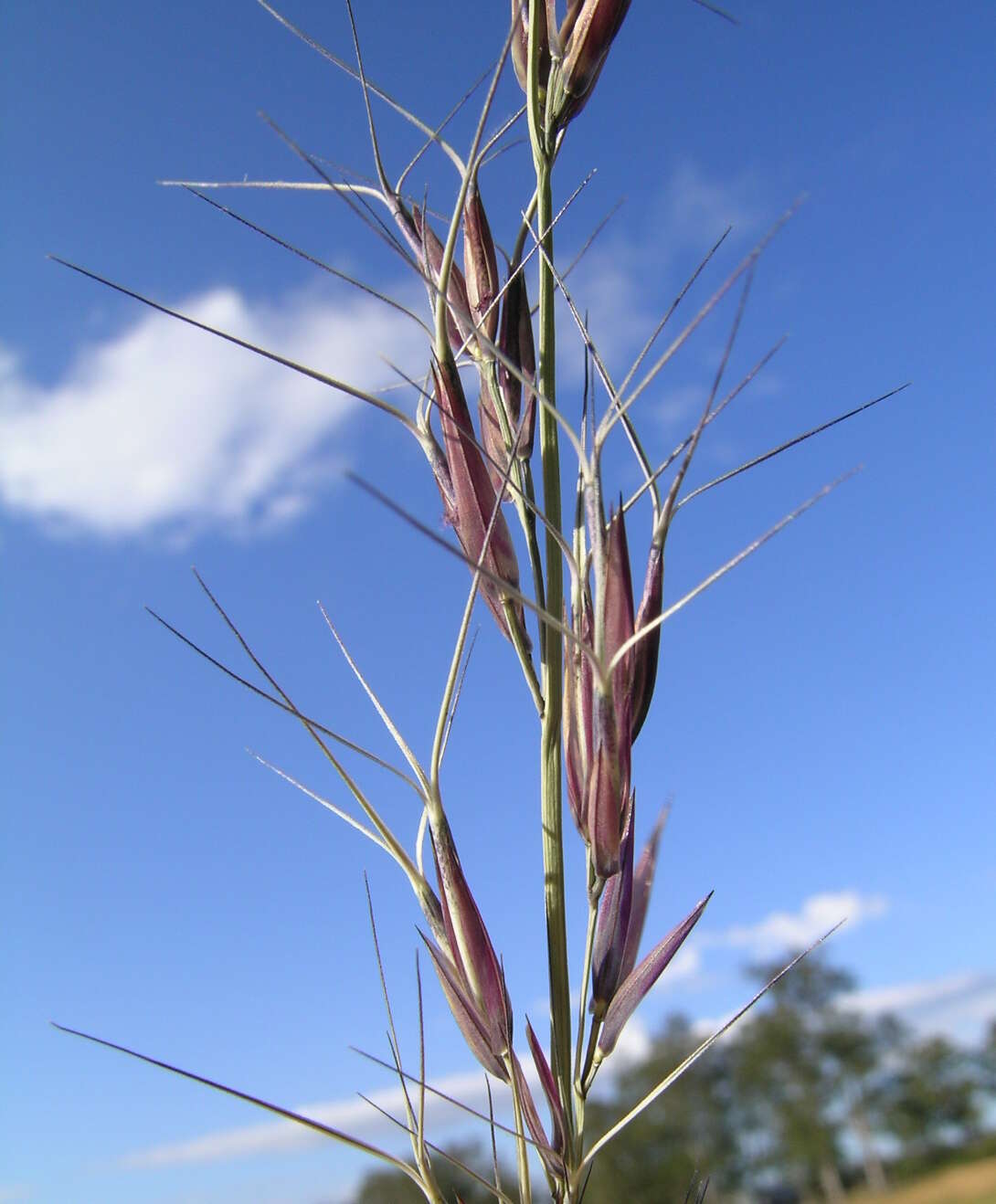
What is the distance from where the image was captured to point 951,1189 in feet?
95.5

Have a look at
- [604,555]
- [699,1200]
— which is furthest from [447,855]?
[699,1200]

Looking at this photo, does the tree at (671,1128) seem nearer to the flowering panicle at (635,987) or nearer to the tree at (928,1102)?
the tree at (928,1102)

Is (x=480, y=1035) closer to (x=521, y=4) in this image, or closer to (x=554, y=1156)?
(x=554, y=1156)

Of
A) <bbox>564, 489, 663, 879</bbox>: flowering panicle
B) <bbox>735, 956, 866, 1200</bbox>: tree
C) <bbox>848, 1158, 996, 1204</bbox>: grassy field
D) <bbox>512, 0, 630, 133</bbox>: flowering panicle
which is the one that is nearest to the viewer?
<bbox>564, 489, 663, 879</bbox>: flowering panicle

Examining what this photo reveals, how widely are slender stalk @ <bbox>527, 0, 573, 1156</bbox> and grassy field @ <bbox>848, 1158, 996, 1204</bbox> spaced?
3168 cm

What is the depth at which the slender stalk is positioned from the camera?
665 millimetres

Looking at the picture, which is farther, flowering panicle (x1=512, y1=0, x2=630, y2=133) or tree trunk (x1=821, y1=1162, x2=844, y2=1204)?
tree trunk (x1=821, y1=1162, x2=844, y2=1204)

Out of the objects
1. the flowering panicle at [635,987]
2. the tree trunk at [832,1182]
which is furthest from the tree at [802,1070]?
the flowering panicle at [635,987]

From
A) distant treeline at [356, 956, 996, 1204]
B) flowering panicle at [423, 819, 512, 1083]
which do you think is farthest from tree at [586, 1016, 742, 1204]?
flowering panicle at [423, 819, 512, 1083]

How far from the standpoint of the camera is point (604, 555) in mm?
680

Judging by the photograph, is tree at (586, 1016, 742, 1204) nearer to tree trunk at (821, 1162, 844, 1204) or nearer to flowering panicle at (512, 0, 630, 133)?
tree trunk at (821, 1162, 844, 1204)

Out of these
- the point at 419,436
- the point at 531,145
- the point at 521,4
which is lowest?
the point at 419,436

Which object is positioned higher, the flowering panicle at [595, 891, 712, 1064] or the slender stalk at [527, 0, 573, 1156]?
the slender stalk at [527, 0, 573, 1156]

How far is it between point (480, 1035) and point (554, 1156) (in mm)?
89
